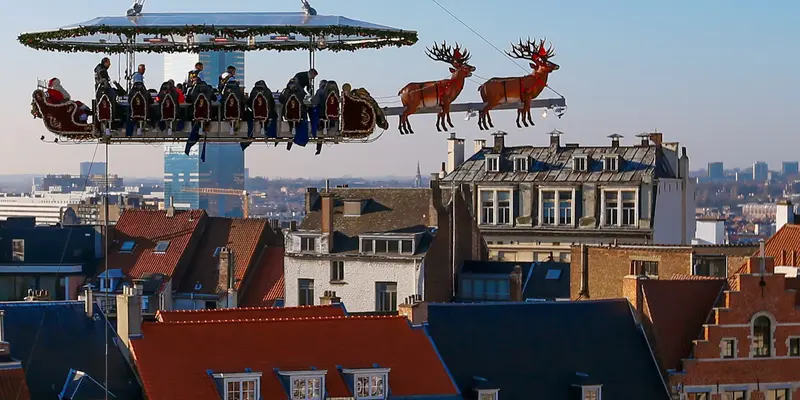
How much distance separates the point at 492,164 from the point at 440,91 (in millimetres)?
69853

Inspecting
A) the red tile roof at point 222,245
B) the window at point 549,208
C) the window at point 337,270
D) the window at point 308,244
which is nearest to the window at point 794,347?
the window at point 337,270

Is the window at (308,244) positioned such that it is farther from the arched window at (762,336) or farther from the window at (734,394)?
the window at (734,394)

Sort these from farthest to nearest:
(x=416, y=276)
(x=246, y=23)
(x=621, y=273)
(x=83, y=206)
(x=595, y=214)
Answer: (x=83, y=206), (x=595, y=214), (x=416, y=276), (x=621, y=273), (x=246, y=23)

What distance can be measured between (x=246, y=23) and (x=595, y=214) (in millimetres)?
68994

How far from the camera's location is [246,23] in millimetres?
45719

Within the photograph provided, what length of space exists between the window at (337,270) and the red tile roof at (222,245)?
359 inches

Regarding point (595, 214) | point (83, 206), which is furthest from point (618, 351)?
point (83, 206)

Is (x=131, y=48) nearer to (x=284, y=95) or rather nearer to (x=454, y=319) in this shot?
(x=284, y=95)

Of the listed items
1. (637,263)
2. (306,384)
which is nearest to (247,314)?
(306,384)

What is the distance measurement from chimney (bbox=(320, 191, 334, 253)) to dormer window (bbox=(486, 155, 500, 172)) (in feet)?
51.4

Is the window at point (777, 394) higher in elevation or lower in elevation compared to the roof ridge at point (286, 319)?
lower

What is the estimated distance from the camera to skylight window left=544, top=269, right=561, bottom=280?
330ft

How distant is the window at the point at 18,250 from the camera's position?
117 metres

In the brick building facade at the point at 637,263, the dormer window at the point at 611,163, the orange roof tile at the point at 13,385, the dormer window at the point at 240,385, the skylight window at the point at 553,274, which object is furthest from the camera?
the dormer window at the point at 611,163
